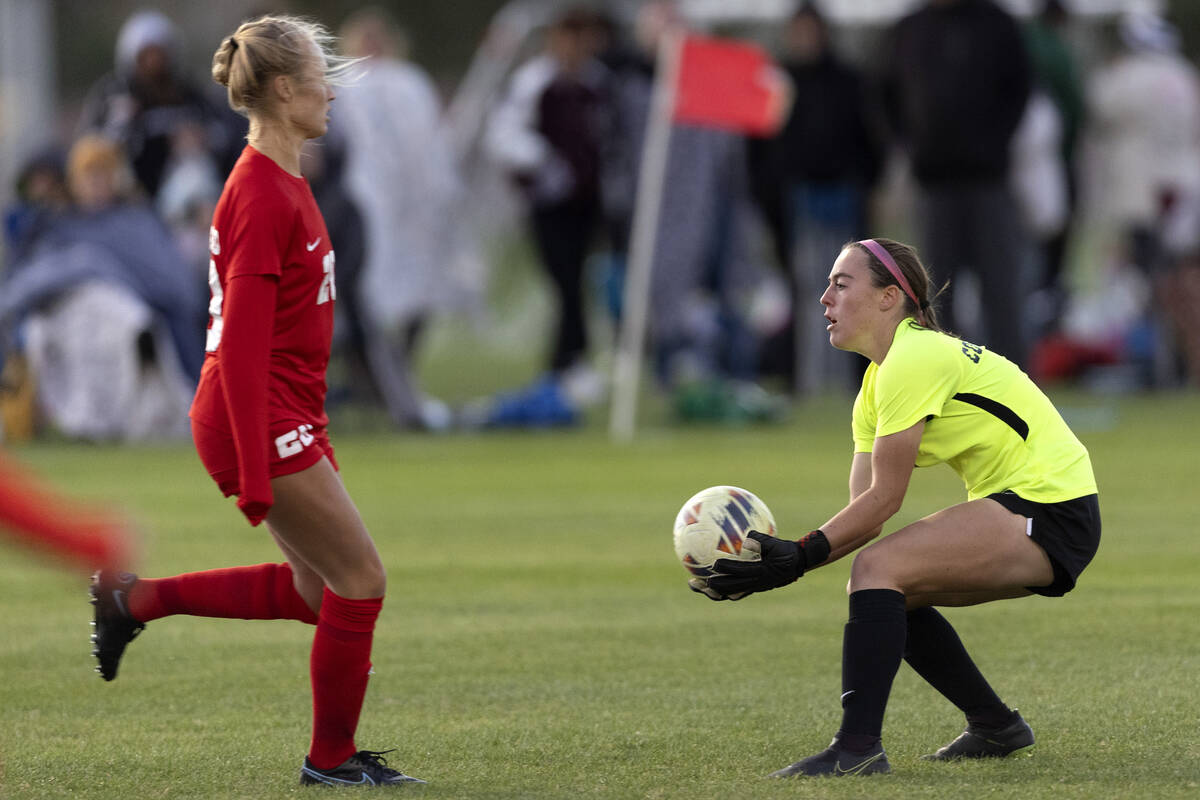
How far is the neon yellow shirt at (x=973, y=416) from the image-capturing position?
16.3ft

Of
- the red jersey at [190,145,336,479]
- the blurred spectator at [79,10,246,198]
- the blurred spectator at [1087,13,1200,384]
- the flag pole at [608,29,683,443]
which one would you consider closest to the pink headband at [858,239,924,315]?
the red jersey at [190,145,336,479]

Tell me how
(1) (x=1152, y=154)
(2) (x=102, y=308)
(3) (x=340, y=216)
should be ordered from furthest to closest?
(1) (x=1152, y=154)
(2) (x=102, y=308)
(3) (x=340, y=216)

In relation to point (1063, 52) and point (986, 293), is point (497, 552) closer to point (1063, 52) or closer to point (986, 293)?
point (986, 293)

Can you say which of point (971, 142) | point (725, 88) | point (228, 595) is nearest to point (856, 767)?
point (228, 595)

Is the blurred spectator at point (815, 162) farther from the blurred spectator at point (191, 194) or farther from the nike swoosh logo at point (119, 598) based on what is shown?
the nike swoosh logo at point (119, 598)

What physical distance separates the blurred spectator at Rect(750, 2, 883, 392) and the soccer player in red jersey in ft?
39.5

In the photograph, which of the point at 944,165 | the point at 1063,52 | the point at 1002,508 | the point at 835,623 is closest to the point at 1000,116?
the point at 944,165

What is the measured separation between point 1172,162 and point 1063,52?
160 centimetres

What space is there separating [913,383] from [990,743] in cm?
97

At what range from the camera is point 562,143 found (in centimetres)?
1661

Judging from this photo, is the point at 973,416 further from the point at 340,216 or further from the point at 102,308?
the point at 102,308

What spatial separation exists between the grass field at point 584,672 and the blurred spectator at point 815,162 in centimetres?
617

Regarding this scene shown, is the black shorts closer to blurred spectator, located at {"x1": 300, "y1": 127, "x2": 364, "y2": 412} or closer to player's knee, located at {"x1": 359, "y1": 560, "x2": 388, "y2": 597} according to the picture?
player's knee, located at {"x1": 359, "y1": 560, "x2": 388, "y2": 597}

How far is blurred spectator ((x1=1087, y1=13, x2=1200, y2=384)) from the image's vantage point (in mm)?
17953
